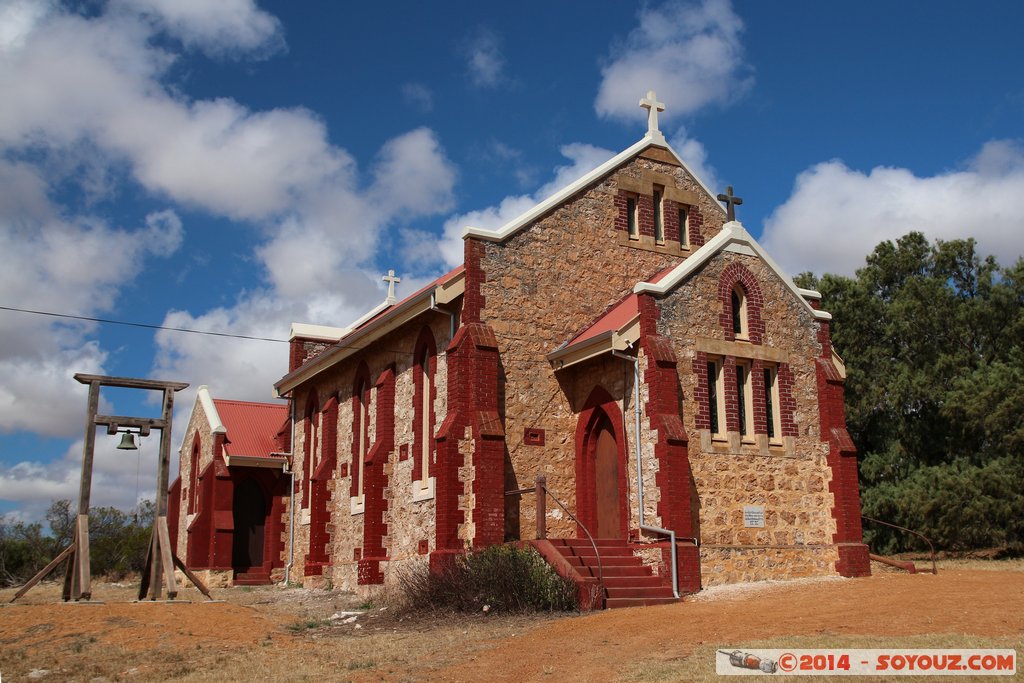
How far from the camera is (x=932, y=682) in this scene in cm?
784

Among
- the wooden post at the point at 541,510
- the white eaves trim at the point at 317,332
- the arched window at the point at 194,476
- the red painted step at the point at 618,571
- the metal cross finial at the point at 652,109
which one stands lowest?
the red painted step at the point at 618,571

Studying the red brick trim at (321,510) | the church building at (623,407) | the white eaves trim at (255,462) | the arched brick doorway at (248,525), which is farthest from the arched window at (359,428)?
the arched brick doorway at (248,525)

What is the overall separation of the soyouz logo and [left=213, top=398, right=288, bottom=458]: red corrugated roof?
79.0ft

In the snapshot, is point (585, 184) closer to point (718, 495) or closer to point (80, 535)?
point (718, 495)

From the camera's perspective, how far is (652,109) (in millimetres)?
22406

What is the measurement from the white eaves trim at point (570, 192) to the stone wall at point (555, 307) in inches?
6.0

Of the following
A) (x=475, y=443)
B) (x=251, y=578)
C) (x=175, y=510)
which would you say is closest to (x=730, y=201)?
(x=475, y=443)

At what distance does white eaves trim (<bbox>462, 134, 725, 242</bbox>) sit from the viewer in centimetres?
1942

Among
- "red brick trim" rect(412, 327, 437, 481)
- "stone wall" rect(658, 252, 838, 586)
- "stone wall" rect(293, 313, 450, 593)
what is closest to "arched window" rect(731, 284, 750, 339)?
"stone wall" rect(658, 252, 838, 586)

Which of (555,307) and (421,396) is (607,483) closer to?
(555,307)

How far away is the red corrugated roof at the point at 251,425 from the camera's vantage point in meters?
31.3

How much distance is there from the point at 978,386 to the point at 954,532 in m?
4.23

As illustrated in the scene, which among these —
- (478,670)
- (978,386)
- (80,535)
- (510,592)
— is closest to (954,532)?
(978,386)

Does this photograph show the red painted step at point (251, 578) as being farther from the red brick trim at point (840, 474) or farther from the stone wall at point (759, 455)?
the red brick trim at point (840, 474)
